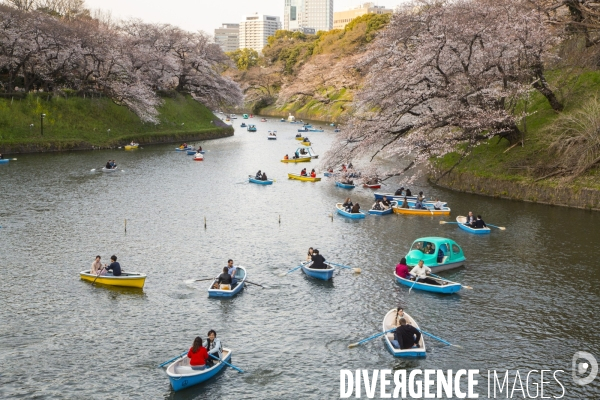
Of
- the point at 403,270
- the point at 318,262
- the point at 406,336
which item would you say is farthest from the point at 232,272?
the point at 406,336

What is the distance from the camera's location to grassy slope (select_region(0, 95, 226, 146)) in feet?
260

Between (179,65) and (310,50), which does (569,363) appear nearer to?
(179,65)

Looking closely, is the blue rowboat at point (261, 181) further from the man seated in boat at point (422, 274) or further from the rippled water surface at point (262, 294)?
the man seated in boat at point (422, 274)

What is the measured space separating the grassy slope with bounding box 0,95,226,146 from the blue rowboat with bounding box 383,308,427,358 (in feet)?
213

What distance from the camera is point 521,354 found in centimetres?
2453

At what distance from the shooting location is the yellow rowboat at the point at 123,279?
31.0 meters

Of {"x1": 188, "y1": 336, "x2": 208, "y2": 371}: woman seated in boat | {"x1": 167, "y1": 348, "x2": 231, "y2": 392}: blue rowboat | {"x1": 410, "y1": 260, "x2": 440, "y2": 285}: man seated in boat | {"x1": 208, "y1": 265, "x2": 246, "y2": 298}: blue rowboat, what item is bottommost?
{"x1": 167, "y1": 348, "x2": 231, "y2": 392}: blue rowboat

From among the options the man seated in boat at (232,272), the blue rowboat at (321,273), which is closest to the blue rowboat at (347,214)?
the blue rowboat at (321,273)

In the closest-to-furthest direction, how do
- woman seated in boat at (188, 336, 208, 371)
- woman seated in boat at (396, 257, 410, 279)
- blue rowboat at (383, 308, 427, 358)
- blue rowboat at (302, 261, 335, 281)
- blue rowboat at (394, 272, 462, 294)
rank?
woman seated in boat at (188, 336, 208, 371) → blue rowboat at (383, 308, 427, 358) → blue rowboat at (394, 272, 462, 294) → woman seated in boat at (396, 257, 410, 279) → blue rowboat at (302, 261, 335, 281)

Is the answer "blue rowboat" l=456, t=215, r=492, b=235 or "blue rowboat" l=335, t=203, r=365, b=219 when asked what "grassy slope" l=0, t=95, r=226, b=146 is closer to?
"blue rowboat" l=335, t=203, r=365, b=219

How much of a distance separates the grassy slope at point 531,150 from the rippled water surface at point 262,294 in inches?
137

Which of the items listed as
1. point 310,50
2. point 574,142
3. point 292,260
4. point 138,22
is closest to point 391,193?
point 574,142

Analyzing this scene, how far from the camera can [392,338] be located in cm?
2539

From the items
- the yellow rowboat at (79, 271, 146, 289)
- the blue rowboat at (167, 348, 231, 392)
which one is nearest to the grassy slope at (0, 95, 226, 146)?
the yellow rowboat at (79, 271, 146, 289)
